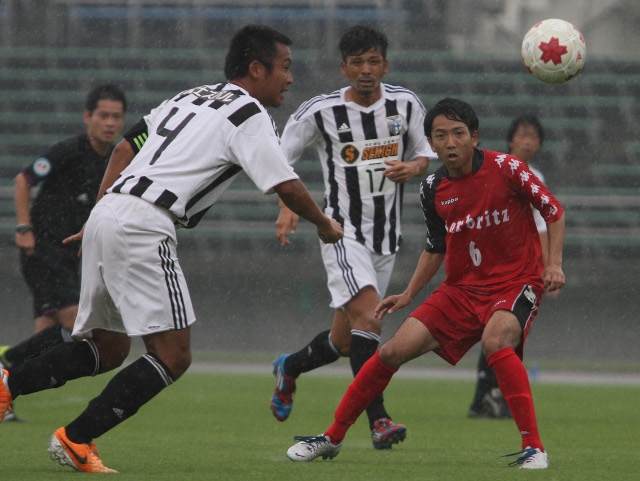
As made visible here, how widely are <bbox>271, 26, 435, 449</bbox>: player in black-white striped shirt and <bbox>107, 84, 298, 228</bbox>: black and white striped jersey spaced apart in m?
1.81

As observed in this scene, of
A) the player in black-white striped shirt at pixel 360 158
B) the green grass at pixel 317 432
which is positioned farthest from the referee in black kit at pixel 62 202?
the player in black-white striped shirt at pixel 360 158

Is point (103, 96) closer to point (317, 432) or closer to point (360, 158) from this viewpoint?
point (360, 158)

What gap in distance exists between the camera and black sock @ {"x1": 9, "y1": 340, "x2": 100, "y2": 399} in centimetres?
486

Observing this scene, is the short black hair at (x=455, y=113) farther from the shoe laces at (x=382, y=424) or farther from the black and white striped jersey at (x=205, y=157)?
the shoe laces at (x=382, y=424)

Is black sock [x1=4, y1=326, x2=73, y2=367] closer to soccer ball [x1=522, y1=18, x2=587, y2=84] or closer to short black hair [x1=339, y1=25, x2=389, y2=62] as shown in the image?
short black hair [x1=339, y1=25, x2=389, y2=62]

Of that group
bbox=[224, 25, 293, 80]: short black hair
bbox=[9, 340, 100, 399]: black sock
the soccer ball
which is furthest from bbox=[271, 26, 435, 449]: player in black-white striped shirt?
bbox=[9, 340, 100, 399]: black sock

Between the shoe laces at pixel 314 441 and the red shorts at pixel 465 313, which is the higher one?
the red shorts at pixel 465 313

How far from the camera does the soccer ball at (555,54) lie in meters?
6.62

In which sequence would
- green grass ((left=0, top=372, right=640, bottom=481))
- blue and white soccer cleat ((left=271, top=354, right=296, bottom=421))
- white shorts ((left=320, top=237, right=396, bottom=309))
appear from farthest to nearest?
1. blue and white soccer cleat ((left=271, top=354, right=296, bottom=421))
2. white shorts ((left=320, top=237, right=396, bottom=309))
3. green grass ((left=0, top=372, right=640, bottom=481))

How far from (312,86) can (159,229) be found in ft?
44.2

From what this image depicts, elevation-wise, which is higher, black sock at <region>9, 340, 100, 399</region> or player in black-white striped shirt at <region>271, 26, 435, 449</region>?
player in black-white striped shirt at <region>271, 26, 435, 449</region>

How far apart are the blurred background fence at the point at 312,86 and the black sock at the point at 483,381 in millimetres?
6870

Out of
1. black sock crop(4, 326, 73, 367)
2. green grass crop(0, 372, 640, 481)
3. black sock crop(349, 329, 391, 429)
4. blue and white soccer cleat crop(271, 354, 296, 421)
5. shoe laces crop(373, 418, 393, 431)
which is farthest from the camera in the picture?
blue and white soccer cleat crop(271, 354, 296, 421)

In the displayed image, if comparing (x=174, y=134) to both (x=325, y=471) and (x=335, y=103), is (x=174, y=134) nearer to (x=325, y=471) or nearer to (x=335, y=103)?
(x=325, y=471)
